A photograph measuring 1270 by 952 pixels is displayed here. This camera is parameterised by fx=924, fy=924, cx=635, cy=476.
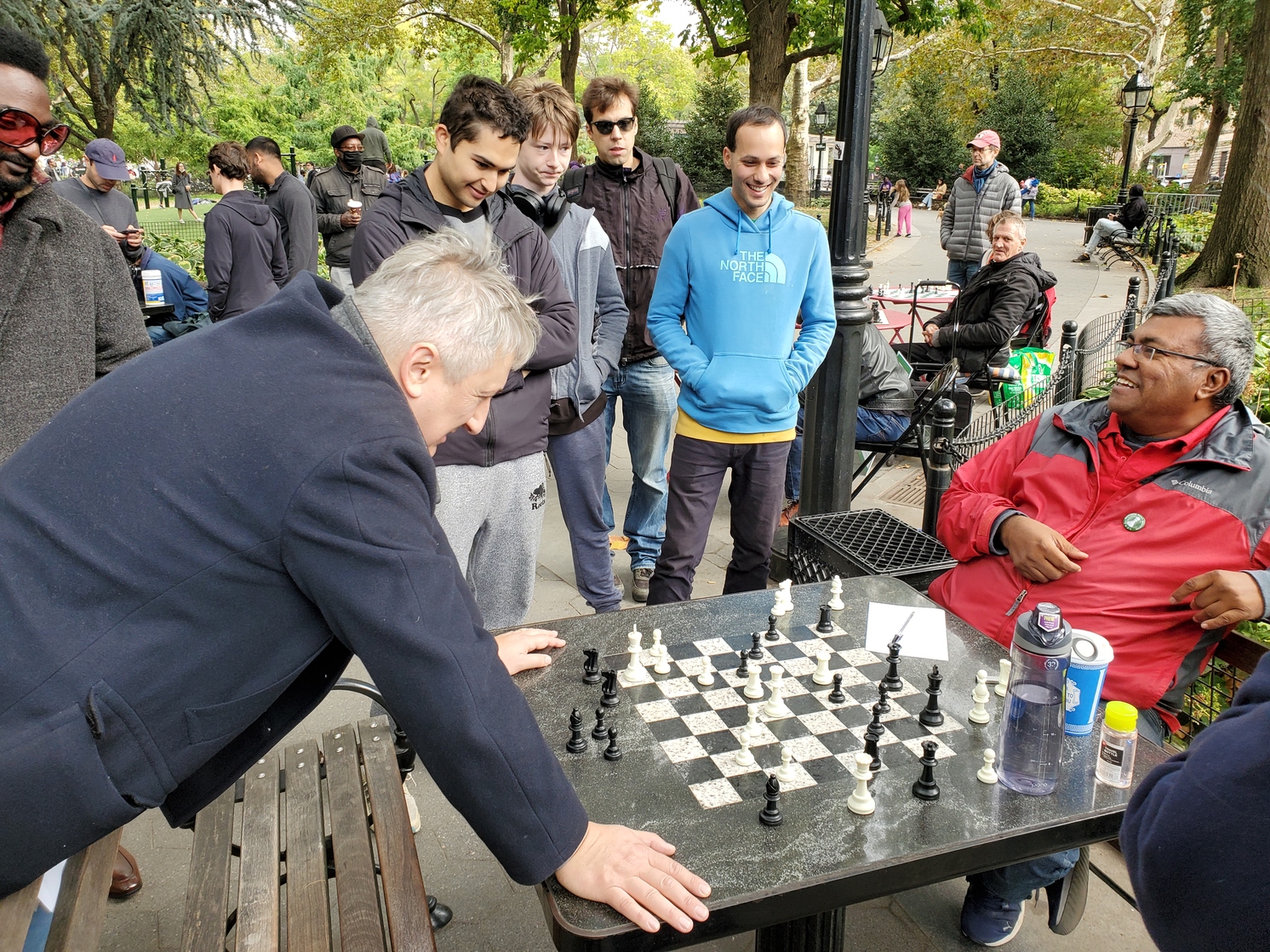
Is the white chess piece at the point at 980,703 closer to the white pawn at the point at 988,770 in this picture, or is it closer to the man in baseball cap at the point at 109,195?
the white pawn at the point at 988,770

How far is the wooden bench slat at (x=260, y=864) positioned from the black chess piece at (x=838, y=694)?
4.14 feet

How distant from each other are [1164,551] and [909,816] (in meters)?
1.35

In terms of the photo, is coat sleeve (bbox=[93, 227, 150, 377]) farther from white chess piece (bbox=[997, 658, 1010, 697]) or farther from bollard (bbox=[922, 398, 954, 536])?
bollard (bbox=[922, 398, 954, 536])

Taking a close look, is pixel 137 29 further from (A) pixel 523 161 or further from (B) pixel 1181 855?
(B) pixel 1181 855

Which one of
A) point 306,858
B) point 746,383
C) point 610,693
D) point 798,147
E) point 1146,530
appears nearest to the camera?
point 306,858

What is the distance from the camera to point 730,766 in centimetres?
189

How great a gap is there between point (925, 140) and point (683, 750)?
3498 centimetres

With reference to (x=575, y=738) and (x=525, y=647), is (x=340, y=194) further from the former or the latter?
(x=575, y=738)

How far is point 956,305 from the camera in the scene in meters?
6.81

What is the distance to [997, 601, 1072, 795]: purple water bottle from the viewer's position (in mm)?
1783

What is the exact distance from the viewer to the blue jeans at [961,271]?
9695 millimetres

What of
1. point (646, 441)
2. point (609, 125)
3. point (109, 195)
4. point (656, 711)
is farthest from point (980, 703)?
point (109, 195)

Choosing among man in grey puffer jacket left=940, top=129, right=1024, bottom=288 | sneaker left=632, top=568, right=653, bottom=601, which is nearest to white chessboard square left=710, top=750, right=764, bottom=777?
sneaker left=632, top=568, right=653, bottom=601

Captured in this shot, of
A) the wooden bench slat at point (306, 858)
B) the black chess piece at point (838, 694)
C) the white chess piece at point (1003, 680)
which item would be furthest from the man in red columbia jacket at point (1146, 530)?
the wooden bench slat at point (306, 858)
